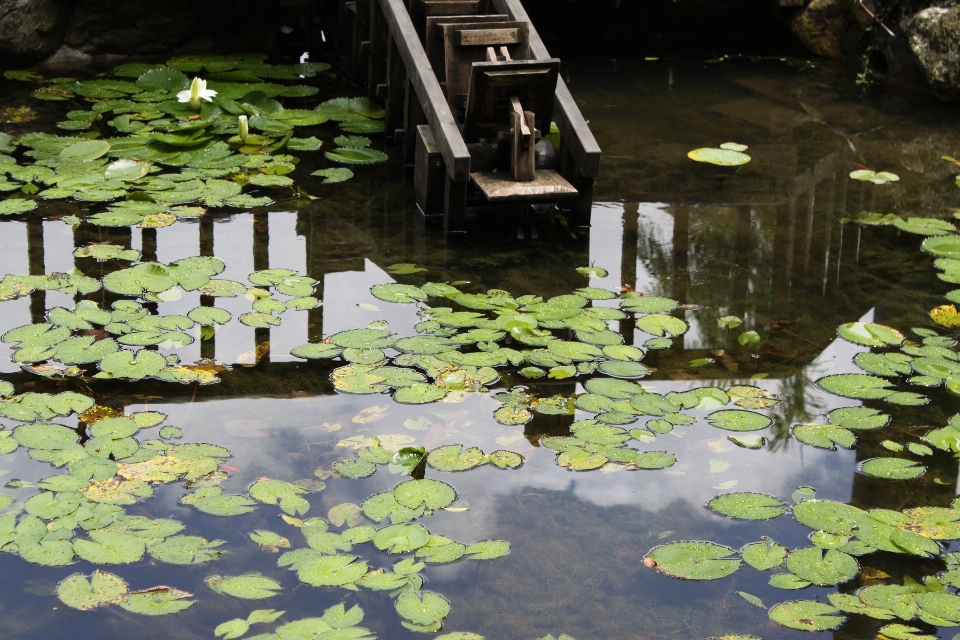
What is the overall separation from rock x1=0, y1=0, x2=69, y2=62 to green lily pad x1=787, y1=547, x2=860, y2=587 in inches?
207

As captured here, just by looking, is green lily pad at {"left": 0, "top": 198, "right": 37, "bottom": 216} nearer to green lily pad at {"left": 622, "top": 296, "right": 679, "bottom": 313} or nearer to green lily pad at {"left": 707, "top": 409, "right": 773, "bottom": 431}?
green lily pad at {"left": 622, "top": 296, "right": 679, "bottom": 313}

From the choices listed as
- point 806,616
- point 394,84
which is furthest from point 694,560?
point 394,84

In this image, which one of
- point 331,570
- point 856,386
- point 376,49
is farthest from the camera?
point 376,49

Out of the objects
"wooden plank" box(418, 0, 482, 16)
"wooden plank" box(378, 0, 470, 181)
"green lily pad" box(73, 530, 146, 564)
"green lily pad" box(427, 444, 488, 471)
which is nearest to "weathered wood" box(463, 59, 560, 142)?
"wooden plank" box(378, 0, 470, 181)

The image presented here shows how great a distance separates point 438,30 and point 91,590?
10.0 ft

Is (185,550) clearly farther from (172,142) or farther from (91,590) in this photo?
(172,142)

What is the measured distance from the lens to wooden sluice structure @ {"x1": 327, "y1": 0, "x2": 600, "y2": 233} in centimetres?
402

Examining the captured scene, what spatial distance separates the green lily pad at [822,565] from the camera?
2322 millimetres

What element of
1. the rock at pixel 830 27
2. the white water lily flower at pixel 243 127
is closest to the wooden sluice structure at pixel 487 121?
the white water lily flower at pixel 243 127

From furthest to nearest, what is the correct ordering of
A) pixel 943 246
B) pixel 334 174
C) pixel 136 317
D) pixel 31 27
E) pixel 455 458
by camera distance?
pixel 31 27
pixel 334 174
pixel 943 246
pixel 136 317
pixel 455 458

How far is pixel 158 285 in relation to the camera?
11.5ft

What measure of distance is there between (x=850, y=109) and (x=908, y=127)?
396mm

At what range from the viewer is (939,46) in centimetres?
577

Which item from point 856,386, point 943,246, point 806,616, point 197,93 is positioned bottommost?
point 806,616
